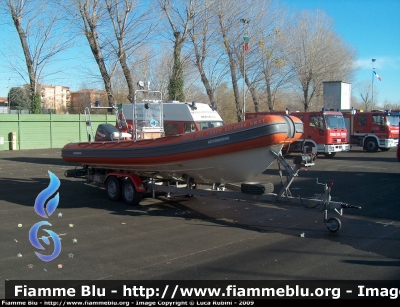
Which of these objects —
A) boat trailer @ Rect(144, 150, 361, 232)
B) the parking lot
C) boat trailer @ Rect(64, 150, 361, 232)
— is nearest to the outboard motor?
boat trailer @ Rect(64, 150, 361, 232)

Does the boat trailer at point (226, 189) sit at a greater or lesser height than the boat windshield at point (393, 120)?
lesser

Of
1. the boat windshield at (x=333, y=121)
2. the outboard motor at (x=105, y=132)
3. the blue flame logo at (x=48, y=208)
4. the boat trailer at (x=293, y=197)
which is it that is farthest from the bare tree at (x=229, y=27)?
the blue flame logo at (x=48, y=208)

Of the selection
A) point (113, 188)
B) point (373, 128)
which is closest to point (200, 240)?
point (113, 188)

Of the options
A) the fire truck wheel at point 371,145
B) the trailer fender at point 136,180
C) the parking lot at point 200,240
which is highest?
the fire truck wheel at point 371,145

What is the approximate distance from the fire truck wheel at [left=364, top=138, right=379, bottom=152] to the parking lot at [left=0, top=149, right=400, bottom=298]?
1535 centimetres

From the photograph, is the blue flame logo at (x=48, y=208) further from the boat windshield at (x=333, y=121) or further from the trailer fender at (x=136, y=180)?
the boat windshield at (x=333, y=121)

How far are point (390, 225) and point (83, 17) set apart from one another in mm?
23577

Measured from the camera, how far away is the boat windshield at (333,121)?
22.6 metres

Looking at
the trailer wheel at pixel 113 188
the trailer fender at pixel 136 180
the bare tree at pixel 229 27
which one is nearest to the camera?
the trailer fender at pixel 136 180

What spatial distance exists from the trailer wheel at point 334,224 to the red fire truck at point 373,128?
20.8 m

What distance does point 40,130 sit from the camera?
30.9 metres

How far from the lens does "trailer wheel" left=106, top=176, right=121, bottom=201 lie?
11086mm

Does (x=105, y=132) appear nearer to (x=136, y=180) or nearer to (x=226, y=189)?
(x=136, y=180)

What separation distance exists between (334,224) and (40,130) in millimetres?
26859
